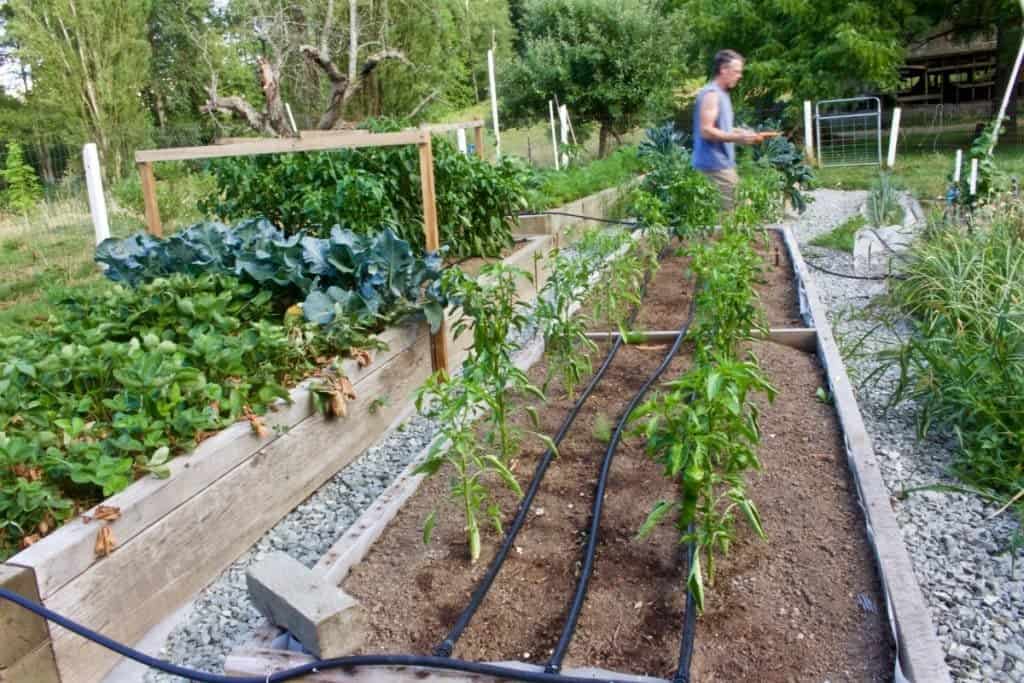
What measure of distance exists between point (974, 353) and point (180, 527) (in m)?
3.31

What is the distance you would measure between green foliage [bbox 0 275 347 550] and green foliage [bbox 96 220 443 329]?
24cm

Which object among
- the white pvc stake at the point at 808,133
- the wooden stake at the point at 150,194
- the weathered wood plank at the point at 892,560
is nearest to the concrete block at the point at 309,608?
the weathered wood plank at the point at 892,560

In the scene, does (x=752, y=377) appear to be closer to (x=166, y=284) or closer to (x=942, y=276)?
(x=166, y=284)

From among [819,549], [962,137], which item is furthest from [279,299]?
[962,137]

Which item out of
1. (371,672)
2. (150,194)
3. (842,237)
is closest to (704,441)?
(371,672)

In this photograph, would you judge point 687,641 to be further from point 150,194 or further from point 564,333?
point 150,194

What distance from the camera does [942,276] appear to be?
192 inches

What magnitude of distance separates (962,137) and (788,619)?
19.6 meters

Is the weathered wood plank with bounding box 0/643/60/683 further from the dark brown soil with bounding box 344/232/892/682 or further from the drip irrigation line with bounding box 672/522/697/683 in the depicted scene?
the drip irrigation line with bounding box 672/522/697/683

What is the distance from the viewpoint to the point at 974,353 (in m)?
3.70

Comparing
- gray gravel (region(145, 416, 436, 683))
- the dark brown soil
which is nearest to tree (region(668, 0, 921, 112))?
→ gray gravel (region(145, 416, 436, 683))

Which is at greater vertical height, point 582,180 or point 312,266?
point 582,180

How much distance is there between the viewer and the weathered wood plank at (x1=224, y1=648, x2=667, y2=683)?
6.35 feet

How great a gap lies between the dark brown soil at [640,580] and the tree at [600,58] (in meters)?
15.0
